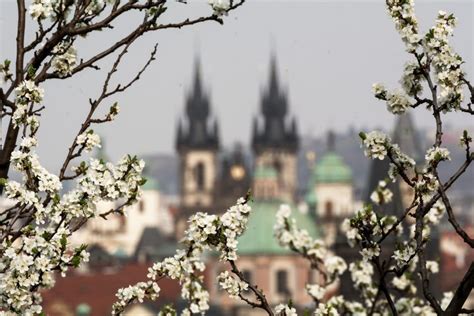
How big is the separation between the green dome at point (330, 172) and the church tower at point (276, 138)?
13.9 meters

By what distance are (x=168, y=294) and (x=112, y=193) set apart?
104 metres

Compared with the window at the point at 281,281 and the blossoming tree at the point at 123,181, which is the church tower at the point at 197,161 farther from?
the blossoming tree at the point at 123,181

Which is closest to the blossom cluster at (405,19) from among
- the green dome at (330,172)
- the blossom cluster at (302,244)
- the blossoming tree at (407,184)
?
the blossoming tree at (407,184)

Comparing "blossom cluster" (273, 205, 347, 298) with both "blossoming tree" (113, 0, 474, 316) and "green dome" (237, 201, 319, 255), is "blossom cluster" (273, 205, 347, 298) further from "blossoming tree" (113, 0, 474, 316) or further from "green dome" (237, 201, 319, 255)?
"green dome" (237, 201, 319, 255)

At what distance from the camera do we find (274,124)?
591 feet

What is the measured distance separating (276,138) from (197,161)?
1048 centimetres

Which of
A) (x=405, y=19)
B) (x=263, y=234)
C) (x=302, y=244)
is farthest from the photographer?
(x=263, y=234)

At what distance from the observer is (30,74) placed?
880cm

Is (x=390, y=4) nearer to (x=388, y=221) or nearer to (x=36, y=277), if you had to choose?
(x=36, y=277)

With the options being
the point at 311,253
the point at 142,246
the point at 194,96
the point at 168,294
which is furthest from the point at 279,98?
the point at 311,253

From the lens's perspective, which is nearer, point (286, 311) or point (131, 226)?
point (286, 311)

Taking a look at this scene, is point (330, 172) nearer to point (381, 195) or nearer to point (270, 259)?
point (270, 259)

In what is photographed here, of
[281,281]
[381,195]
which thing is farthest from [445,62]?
[281,281]

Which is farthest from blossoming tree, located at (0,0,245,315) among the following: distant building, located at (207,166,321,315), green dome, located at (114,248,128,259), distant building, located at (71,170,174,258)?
distant building, located at (71,170,174,258)
